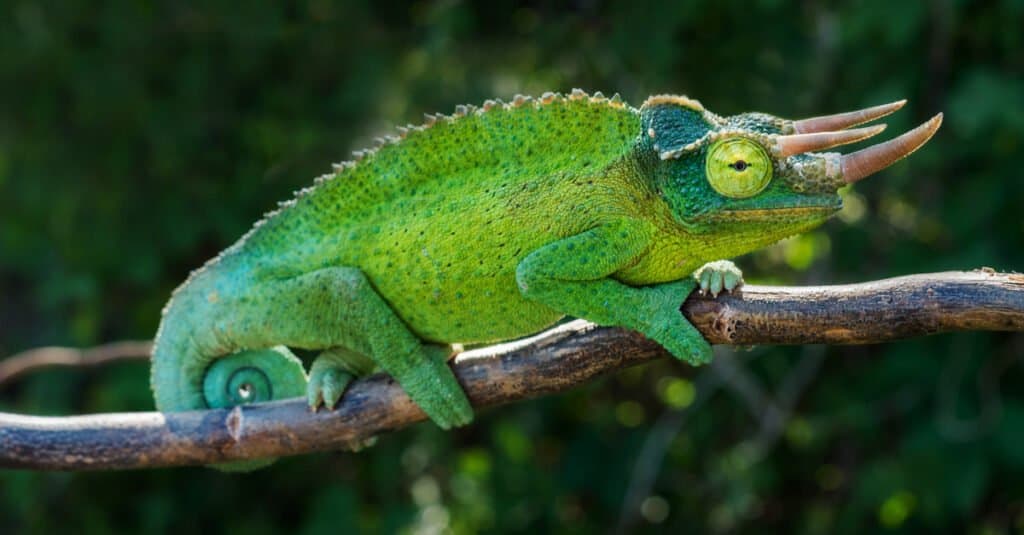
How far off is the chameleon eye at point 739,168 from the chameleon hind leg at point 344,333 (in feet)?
2.57

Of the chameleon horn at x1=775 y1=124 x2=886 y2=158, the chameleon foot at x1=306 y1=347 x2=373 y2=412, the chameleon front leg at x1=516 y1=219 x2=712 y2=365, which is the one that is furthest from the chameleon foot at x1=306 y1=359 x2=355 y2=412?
the chameleon horn at x1=775 y1=124 x2=886 y2=158

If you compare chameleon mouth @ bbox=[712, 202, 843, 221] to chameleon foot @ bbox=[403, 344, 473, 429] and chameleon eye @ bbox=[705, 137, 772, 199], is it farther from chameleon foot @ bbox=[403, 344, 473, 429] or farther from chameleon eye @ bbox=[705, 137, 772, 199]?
chameleon foot @ bbox=[403, 344, 473, 429]

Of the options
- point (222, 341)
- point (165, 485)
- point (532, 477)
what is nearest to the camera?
point (222, 341)

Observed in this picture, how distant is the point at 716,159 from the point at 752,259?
9.13ft

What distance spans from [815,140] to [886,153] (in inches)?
6.2

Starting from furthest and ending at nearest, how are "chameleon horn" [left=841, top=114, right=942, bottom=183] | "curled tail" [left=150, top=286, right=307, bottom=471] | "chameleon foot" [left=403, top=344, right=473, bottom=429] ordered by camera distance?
"curled tail" [left=150, top=286, right=307, bottom=471]
"chameleon foot" [left=403, top=344, right=473, bottom=429]
"chameleon horn" [left=841, top=114, right=942, bottom=183]

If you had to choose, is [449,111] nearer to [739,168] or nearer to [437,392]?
[437,392]

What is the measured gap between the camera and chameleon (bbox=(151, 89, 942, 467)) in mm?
2193

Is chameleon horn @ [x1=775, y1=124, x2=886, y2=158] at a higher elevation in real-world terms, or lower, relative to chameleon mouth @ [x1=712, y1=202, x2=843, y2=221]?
higher

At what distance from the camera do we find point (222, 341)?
8.98ft

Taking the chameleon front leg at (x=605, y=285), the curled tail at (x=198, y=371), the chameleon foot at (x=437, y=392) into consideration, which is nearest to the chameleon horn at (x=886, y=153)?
the chameleon front leg at (x=605, y=285)

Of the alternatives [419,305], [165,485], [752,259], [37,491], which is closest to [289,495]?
[165,485]

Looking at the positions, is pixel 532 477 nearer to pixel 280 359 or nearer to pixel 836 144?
pixel 280 359

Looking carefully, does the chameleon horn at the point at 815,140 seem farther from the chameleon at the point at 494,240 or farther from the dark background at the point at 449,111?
the dark background at the point at 449,111
